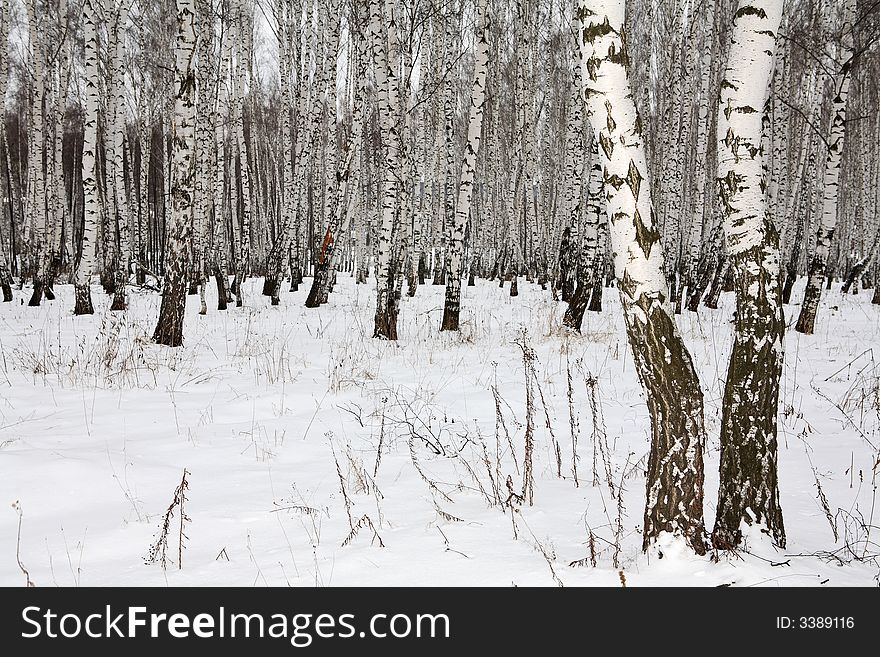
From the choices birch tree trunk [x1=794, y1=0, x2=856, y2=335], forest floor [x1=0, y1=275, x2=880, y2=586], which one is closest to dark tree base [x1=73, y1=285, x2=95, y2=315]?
forest floor [x1=0, y1=275, x2=880, y2=586]

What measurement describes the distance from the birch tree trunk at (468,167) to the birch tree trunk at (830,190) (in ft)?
19.2

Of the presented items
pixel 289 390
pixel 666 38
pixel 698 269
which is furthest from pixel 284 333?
pixel 666 38

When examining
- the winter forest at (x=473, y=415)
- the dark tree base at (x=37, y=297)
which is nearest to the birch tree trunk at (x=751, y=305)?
the winter forest at (x=473, y=415)

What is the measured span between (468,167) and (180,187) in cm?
479

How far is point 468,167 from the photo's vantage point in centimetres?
1062

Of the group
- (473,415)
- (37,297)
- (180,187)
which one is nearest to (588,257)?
(473,415)

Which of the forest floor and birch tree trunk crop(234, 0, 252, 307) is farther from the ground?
birch tree trunk crop(234, 0, 252, 307)

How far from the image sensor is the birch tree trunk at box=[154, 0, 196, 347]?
818 cm

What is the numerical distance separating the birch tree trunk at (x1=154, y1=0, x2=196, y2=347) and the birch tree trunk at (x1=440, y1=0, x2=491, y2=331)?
4051 millimetres

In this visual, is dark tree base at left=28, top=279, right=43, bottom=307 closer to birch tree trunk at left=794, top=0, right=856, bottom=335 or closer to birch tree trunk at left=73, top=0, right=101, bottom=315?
birch tree trunk at left=73, top=0, right=101, bottom=315

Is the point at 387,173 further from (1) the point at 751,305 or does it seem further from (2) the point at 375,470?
(1) the point at 751,305

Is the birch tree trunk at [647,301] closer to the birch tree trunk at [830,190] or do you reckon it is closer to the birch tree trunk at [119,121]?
the birch tree trunk at [830,190]
